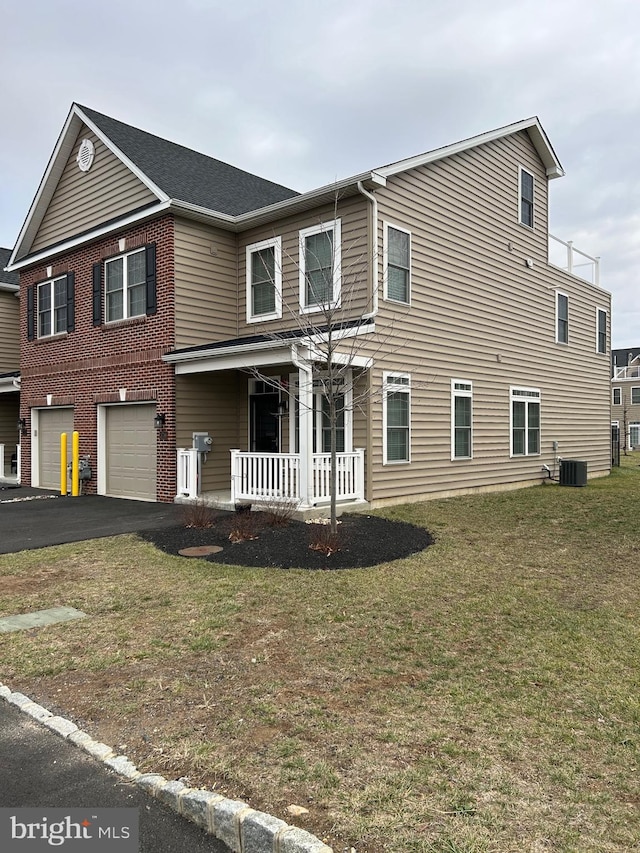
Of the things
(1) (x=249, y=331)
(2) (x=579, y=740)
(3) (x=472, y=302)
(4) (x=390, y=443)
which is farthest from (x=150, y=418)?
(2) (x=579, y=740)

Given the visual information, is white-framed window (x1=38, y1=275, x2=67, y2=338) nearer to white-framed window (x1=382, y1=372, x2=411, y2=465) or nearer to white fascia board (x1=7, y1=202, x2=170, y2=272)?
white fascia board (x1=7, y1=202, x2=170, y2=272)

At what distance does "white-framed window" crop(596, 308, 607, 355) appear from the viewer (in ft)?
66.6

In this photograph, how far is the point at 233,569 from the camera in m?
7.02

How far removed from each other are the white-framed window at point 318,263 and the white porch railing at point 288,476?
3.04m

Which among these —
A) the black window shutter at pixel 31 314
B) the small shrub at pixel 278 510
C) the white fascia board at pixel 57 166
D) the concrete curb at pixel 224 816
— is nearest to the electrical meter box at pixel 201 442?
the small shrub at pixel 278 510

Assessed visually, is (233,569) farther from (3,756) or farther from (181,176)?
(181,176)

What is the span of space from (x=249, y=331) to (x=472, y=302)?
5.39 metres

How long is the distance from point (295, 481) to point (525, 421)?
335 inches

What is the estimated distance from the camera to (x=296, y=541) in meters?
8.44

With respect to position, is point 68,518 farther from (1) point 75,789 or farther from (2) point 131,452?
(1) point 75,789

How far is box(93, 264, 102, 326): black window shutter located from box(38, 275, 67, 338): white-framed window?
5.11 feet

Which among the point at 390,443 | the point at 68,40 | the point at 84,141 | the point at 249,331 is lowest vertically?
the point at 390,443

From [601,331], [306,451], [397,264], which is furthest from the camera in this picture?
[601,331]

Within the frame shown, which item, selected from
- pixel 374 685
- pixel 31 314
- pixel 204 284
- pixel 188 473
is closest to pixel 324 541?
pixel 374 685
